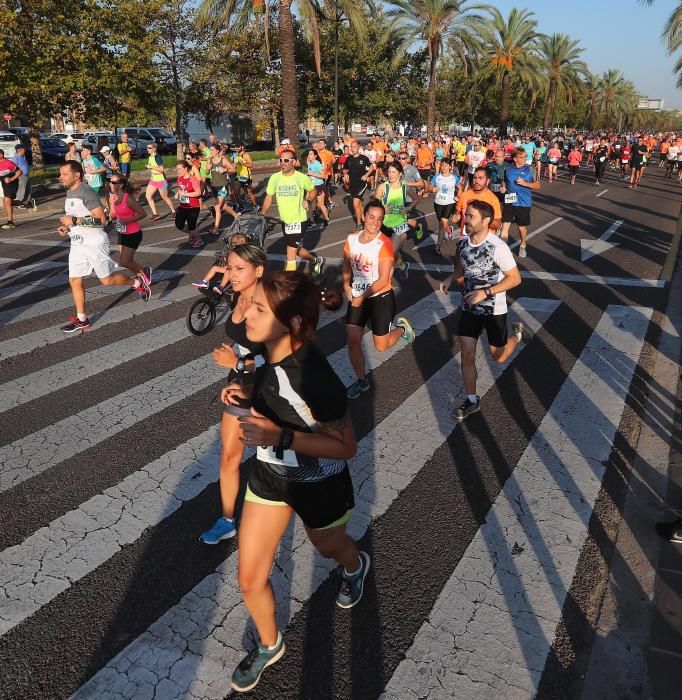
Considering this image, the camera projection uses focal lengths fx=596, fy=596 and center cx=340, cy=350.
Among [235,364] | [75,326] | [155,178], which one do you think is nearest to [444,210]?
[75,326]

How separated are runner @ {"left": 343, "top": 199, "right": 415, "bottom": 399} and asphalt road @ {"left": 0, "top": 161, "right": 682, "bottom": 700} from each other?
19.8 inches

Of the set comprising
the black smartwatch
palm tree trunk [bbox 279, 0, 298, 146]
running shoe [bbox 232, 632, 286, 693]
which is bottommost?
running shoe [bbox 232, 632, 286, 693]

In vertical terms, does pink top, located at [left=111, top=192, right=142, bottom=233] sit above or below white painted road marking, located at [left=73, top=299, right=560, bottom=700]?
above

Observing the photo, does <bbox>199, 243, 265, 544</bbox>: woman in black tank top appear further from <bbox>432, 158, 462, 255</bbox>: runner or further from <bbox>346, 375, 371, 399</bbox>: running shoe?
<bbox>432, 158, 462, 255</bbox>: runner

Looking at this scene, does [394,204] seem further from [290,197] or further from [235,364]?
[235,364]

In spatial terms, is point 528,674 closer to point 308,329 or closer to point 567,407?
point 308,329

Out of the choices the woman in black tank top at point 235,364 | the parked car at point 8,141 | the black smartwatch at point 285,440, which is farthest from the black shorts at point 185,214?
the parked car at point 8,141

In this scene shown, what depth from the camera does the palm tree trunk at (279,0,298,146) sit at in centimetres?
2166

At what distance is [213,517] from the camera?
387cm

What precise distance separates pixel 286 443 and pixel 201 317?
5452 millimetres

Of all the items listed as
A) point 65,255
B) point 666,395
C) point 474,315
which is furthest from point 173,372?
point 65,255

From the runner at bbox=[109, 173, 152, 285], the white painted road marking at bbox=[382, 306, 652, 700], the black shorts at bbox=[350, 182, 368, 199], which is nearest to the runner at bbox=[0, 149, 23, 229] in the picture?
the runner at bbox=[109, 173, 152, 285]

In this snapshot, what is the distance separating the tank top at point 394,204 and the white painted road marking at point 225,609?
5418mm

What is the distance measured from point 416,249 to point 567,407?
312 inches
